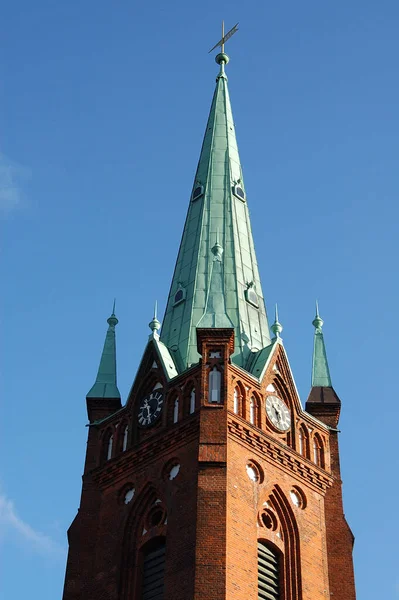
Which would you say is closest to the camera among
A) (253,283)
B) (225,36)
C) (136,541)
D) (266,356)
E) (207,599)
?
(207,599)

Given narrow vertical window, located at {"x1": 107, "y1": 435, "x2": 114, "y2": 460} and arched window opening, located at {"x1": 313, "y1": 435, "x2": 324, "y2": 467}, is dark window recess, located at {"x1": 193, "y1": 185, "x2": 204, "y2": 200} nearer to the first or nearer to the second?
narrow vertical window, located at {"x1": 107, "y1": 435, "x2": 114, "y2": 460}

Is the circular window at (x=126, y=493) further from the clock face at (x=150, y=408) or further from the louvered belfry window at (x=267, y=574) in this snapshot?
the louvered belfry window at (x=267, y=574)

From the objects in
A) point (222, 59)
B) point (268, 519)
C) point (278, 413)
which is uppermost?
point (222, 59)

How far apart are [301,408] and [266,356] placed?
1.93 m

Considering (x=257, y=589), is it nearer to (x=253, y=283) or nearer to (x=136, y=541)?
(x=136, y=541)

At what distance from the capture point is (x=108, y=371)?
160ft

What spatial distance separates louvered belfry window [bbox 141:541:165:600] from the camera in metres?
40.6

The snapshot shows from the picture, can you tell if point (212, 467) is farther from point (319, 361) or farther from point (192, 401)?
point (319, 361)

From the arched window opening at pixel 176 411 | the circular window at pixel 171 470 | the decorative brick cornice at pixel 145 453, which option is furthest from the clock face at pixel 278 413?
the circular window at pixel 171 470

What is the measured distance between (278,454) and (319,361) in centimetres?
610

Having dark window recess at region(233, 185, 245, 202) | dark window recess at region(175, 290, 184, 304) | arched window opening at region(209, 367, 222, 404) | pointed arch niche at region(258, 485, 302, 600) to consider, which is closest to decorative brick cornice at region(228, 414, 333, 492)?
arched window opening at region(209, 367, 222, 404)

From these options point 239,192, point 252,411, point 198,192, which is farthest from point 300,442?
point 198,192

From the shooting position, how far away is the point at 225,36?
5766 centimetres

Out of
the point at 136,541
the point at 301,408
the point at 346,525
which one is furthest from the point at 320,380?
the point at 136,541
